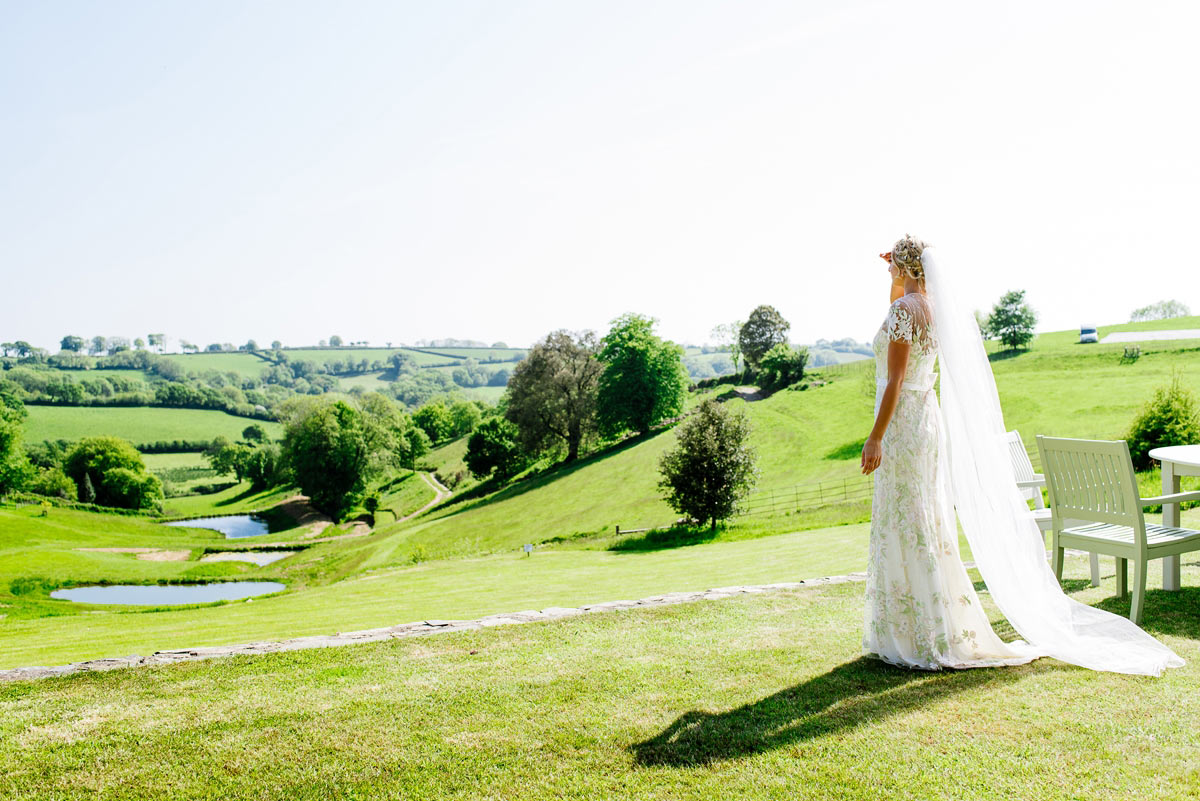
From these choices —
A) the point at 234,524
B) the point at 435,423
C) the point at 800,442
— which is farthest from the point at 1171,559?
the point at 435,423

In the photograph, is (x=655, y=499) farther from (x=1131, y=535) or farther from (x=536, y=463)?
(x=1131, y=535)

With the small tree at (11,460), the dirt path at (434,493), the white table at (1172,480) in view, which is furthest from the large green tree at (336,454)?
the white table at (1172,480)

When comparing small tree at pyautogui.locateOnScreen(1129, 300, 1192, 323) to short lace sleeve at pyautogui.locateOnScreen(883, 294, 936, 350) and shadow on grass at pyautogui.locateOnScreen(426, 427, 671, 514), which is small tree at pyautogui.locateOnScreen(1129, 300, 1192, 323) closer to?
shadow on grass at pyautogui.locateOnScreen(426, 427, 671, 514)

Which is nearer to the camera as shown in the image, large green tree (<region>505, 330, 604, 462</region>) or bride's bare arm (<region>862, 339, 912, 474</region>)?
bride's bare arm (<region>862, 339, 912, 474</region>)

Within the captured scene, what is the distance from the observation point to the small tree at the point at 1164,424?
1016 inches

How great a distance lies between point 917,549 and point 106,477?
8855 cm

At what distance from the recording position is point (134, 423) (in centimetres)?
10488

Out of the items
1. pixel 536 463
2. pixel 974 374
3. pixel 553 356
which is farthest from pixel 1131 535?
pixel 536 463

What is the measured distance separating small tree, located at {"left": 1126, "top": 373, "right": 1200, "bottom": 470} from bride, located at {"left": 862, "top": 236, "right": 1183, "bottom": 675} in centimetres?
2510

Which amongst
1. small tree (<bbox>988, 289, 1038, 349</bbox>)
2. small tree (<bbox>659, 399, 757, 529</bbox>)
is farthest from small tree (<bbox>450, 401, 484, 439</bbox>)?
small tree (<bbox>659, 399, 757, 529</bbox>)

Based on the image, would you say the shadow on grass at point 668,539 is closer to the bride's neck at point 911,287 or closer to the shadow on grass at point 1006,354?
the bride's neck at point 911,287

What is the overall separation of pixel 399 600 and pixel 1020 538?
38.2ft

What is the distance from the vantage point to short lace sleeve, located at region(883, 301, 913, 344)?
18.6 ft

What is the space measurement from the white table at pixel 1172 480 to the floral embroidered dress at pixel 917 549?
3203 millimetres
